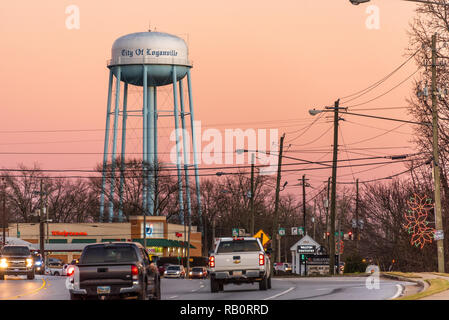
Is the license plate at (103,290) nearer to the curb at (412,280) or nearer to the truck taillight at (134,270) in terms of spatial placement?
the truck taillight at (134,270)

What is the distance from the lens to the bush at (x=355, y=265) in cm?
6306

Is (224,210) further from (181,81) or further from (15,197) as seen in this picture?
(181,81)

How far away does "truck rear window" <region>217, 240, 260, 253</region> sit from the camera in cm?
3300

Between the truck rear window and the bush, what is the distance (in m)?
31.2

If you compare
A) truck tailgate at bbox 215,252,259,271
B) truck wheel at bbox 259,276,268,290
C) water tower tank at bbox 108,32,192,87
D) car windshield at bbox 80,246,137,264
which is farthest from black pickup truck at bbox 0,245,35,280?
water tower tank at bbox 108,32,192,87

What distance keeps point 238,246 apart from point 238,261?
858 mm

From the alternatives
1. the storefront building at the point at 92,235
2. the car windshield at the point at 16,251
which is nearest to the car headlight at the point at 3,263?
the car windshield at the point at 16,251

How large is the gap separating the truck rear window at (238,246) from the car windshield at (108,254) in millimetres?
8864

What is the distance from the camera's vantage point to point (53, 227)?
111375mm

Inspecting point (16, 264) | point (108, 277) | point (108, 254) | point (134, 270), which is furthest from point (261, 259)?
point (16, 264)

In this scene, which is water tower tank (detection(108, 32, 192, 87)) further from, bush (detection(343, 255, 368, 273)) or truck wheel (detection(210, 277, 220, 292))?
truck wheel (detection(210, 277, 220, 292))
